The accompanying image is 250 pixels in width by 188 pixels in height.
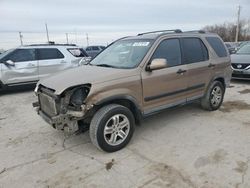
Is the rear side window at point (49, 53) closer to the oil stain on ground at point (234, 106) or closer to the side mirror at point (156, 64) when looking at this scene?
the side mirror at point (156, 64)

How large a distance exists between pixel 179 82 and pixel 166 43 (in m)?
0.77

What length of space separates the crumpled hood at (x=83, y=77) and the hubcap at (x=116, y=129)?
618 mm

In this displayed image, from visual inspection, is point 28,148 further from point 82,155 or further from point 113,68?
point 113,68

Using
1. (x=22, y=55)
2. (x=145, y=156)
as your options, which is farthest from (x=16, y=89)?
(x=145, y=156)

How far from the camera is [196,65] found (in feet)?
15.8

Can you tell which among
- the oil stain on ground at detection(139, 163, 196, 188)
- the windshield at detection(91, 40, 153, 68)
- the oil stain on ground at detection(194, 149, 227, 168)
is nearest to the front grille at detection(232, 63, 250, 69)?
the windshield at detection(91, 40, 153, 68)

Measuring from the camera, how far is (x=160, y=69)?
417cm

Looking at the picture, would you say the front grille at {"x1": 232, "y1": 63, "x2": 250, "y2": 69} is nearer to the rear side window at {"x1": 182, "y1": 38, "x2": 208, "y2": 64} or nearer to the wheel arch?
the rear side window at {"x1": 182, "y1": 38, "x2": 208, "y2": 64}

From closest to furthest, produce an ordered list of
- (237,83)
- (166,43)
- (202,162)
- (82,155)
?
(202,162)
(82,155)
(166,43)
(237,83)

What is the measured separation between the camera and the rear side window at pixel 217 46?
17.6ft

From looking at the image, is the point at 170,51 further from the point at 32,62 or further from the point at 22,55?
the point at 22,55

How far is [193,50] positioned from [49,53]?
5820mm

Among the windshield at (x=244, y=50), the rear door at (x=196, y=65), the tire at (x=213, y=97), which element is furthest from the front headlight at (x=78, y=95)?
the windshield at (x=244, y=50)

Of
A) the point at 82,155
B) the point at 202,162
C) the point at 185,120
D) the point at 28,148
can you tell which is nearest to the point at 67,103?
the point at 82,155
